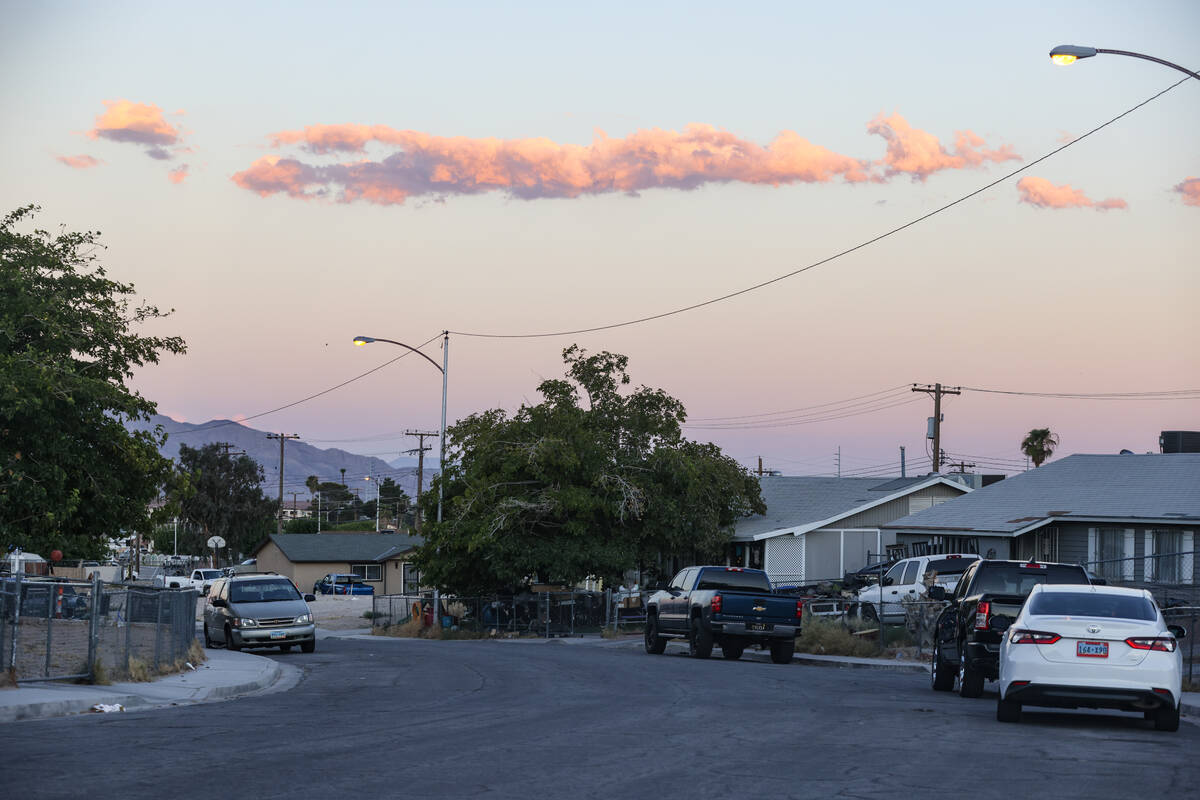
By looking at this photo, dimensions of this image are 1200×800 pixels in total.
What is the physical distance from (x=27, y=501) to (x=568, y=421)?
19.7m

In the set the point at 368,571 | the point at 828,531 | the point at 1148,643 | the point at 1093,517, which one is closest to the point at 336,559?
the point at 368,571

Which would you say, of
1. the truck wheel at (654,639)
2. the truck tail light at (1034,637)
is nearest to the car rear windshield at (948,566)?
the truck wheel at (654,639)

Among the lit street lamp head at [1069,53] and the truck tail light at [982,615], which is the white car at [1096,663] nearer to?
the truck tail light at [982,615]

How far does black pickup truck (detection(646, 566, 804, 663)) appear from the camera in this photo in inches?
1139

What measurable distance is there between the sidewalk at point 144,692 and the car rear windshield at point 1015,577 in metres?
10.9

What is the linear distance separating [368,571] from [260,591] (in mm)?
68165

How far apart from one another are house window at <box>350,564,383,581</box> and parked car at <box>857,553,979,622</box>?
66813 millimetres

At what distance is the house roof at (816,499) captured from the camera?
50.2 metres

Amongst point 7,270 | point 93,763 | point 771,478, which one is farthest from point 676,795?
point 771,478

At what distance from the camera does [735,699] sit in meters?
18.8

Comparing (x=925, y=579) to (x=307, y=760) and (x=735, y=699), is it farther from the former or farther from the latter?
(x=307, y=760)

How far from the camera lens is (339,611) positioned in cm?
7550

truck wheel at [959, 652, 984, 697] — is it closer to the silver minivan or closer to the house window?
the silver minivan

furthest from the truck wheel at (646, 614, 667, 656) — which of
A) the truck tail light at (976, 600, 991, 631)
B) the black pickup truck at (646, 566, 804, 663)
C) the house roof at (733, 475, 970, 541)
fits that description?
the house roof at (733, 475, 970, 541)
